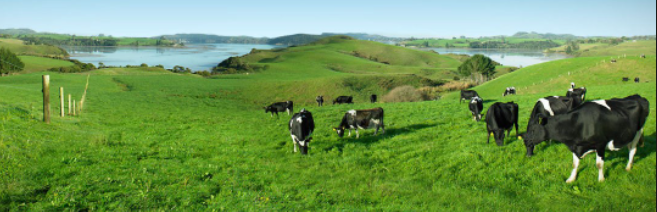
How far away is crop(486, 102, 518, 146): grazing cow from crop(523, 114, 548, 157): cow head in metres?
1.68

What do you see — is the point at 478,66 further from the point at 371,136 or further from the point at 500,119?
→ the point at 500,119

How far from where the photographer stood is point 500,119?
1190cm

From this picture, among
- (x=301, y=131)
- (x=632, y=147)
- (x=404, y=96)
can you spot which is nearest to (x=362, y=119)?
(x=301, y=131)

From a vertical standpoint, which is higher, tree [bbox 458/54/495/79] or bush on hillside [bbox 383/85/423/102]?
tree [bbox 458/54/495/79]

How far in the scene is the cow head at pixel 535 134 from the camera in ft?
30.0

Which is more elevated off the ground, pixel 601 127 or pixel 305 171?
pixel 601 127

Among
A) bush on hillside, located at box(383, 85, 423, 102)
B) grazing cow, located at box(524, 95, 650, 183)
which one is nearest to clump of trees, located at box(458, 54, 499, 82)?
bush on hillside, located at box(383, 85, 423, 102)

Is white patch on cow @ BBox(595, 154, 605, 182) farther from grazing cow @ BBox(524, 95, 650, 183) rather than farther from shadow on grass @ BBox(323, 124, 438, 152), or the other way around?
shadow on grass @ BBox(323, 124, 438, 152)

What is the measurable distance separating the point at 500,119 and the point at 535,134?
103 inches

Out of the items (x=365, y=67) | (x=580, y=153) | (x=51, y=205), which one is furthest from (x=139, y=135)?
(x=365, y=67)

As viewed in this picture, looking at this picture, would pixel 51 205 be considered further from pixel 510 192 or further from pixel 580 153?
pixel 580 153

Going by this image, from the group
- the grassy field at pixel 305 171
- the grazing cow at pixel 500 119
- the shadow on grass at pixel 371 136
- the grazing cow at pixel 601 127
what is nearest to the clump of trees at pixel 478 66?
the grassy field at pixel 305 171

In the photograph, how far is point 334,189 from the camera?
→ 9.67m

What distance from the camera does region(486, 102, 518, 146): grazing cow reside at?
1166cm
